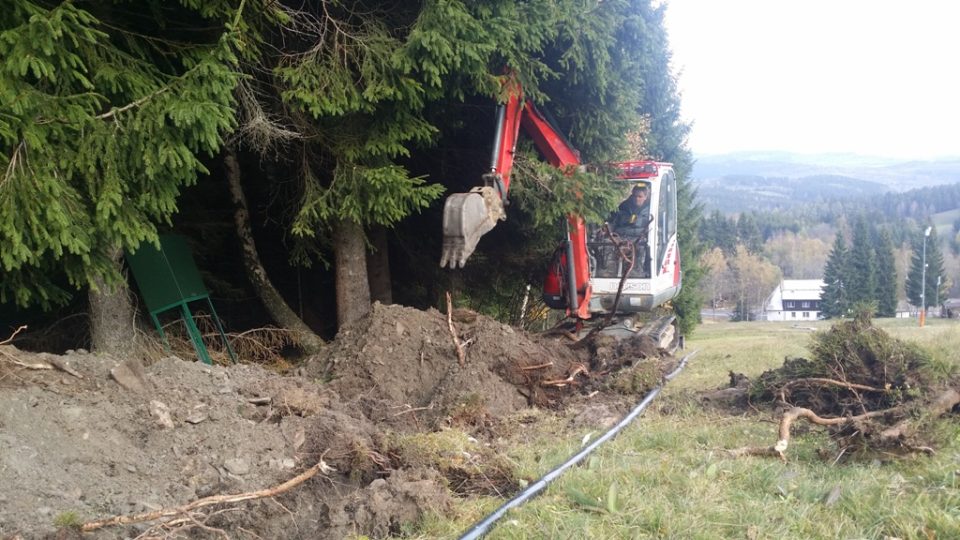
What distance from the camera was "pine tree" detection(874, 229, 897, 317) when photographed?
209 feet

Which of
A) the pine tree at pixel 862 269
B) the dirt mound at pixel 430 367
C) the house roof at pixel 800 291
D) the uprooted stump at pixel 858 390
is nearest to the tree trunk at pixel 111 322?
the dirt mound at pixel 430 367

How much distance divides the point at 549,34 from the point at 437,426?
4771 mm

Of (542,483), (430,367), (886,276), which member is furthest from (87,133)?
(886,276)

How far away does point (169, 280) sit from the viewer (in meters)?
7.90

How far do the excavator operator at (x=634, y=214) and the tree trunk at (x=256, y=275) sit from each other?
4706 millimetres

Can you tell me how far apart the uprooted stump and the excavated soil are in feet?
4.99

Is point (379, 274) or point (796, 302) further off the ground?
point (379, 274)

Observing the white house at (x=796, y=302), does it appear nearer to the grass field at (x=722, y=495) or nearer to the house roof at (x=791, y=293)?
the house roof at (x=791, y=293)

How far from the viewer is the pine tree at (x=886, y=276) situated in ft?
209

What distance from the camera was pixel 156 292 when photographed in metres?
7.77

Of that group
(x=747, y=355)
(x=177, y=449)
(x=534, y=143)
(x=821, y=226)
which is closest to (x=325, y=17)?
(x=534, y=143)

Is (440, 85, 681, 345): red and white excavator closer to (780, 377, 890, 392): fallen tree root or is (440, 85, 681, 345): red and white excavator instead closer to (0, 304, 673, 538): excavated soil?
(780, 377, 890, 392): fallen tree root

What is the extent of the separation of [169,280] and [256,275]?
1481 mm

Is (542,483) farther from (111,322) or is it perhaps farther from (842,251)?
(842,251)
